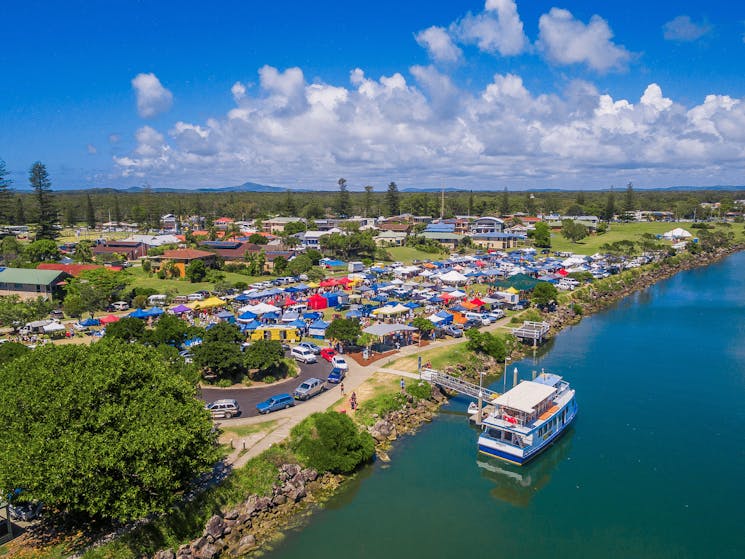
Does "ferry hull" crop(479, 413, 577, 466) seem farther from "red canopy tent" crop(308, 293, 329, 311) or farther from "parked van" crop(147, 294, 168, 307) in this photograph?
"parked van" crop(147, 294, 168, 307)

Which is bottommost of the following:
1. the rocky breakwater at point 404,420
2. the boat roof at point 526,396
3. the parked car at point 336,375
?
the rocky breakwater at point 404,420

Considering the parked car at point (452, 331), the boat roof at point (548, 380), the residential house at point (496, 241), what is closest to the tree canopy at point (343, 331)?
the parked car at point (452, 331)

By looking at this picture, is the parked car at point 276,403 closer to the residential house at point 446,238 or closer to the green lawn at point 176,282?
the green lawn at point 176,282

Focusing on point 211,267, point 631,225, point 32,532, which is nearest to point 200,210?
point 211,267

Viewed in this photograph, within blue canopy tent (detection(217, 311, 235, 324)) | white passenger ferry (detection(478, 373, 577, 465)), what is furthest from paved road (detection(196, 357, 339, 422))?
blue canopy tent (detection(217, 311, 235, 324))

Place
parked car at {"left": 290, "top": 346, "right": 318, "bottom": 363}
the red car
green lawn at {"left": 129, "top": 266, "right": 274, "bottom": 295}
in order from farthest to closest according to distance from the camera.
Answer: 1. green lawn at {"left": 129, "top": 266, "right": 274, "bottom": 295}
2. the red car
3. parked car at {"left": 290, "top": 346, "right": 318, "bottom": 363}

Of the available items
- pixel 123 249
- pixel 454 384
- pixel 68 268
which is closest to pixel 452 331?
pixel 454 384

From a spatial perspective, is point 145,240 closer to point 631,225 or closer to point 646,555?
point 646,555
